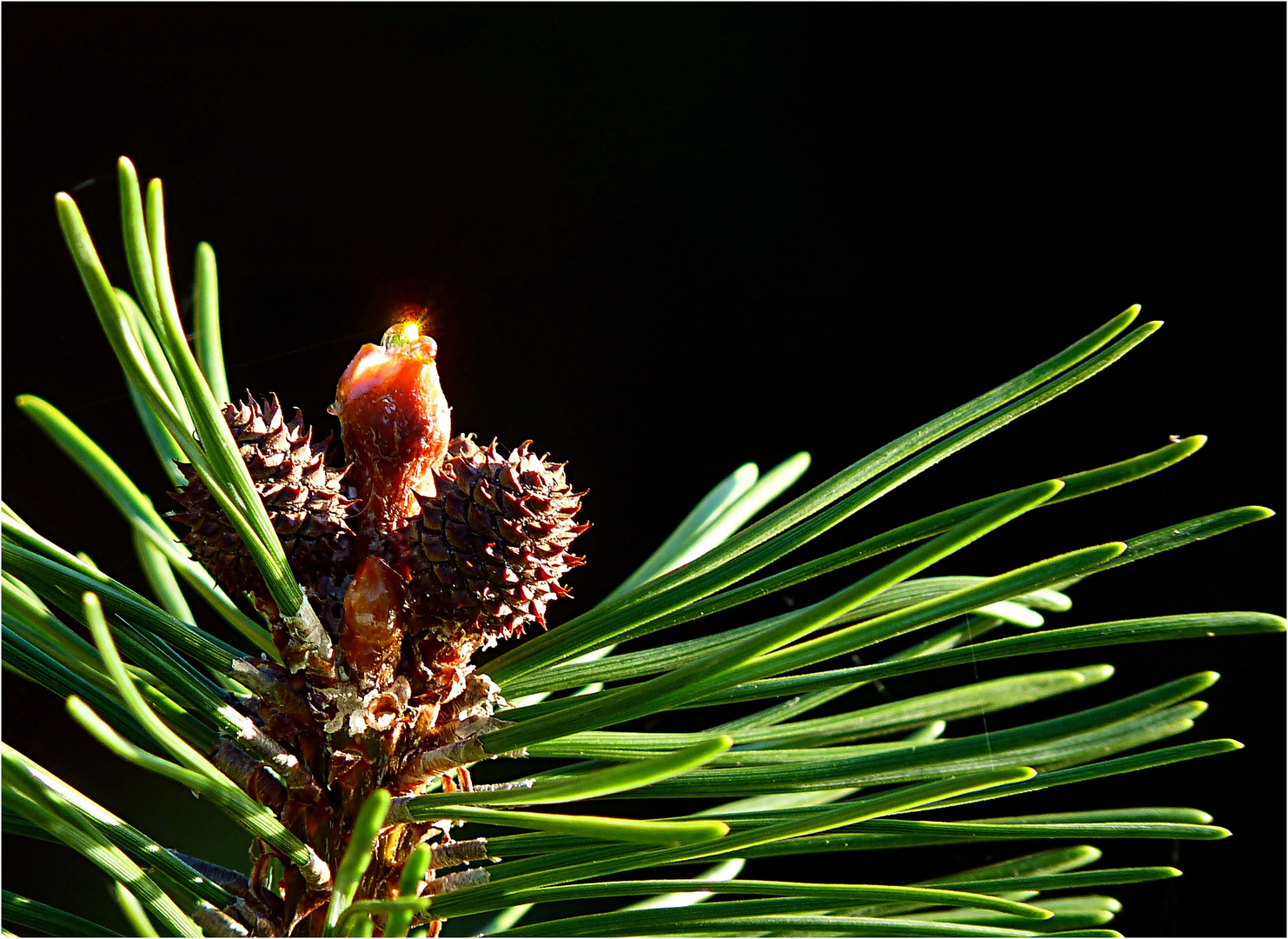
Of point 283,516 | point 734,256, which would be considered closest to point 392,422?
point 283,516

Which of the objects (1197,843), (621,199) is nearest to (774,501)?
(621,199)

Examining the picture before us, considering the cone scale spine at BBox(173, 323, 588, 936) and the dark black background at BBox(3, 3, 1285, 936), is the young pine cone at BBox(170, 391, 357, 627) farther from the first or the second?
the dark black background at BBox(3, 3, 1285, 936)

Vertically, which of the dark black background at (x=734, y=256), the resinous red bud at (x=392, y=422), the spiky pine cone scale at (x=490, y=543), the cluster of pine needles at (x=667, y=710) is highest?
the dark black background at (x=734, y=256)

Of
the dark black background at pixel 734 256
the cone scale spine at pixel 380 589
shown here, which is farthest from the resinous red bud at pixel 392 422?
the dark black background at pixel 734 256

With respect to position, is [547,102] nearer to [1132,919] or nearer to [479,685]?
[479,685]

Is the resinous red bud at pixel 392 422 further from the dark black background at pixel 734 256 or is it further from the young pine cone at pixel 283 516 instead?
the dark black background at pixel 734 256

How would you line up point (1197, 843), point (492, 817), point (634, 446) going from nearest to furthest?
point (492, 817) → point (1197, 843) → point (634, 446)

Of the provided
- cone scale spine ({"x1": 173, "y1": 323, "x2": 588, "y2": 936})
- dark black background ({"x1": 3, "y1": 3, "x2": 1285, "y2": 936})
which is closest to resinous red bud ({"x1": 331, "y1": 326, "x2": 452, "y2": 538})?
cone scale spine ({"x1": 173, "y1": 323, "x2": 588, "y2": 936})
